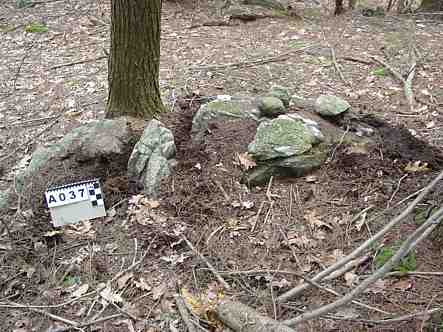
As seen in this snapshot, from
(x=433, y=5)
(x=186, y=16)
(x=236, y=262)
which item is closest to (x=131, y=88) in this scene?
(x=236, y=262)

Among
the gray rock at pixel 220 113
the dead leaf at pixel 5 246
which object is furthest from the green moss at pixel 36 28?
the dead leaf at pixel 5 246

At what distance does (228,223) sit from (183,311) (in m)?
0.84

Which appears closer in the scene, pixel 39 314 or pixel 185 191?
pixel 39 314

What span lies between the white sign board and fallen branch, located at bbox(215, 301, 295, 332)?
1.47 metres

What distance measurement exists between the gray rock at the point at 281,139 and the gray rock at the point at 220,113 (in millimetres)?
330

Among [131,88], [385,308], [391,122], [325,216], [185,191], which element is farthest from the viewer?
[391,122]

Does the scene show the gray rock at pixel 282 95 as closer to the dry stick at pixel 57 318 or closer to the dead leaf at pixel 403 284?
the dead leaf at pixel 403 284

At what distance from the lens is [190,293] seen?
2947 mm

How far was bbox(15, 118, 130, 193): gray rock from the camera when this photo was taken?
4.03 m

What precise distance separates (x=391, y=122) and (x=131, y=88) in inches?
108

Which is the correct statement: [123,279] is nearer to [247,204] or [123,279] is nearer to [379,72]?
[247,204]

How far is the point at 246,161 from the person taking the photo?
3768mm

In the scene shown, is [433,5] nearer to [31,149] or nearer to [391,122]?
[391,122]

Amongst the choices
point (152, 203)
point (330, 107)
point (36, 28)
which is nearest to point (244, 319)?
point (152, 203)
